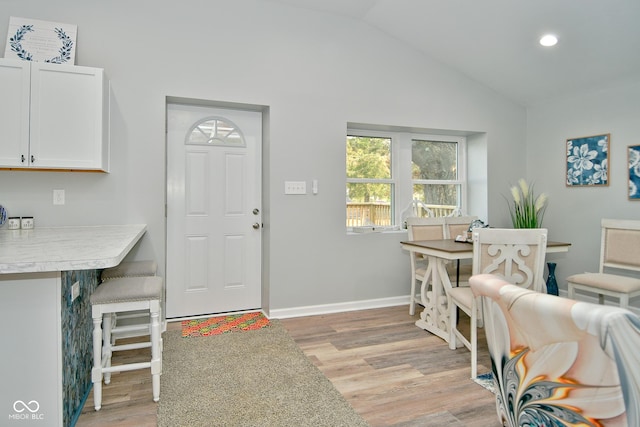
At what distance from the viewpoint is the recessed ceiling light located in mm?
3374

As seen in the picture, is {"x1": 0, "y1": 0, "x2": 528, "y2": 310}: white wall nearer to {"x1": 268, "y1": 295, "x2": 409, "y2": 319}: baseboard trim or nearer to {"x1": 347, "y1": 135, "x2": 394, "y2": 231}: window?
{"x1": 268, "y1": 295, "x2": 409, "y2": 319}: baseboard trim

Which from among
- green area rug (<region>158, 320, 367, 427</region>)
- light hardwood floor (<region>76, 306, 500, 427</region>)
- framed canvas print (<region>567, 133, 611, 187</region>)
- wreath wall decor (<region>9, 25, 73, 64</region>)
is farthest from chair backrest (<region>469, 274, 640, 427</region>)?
framed canvas print (<region>567, 133, 611, 187</region>)

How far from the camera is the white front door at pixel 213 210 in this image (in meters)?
3.59

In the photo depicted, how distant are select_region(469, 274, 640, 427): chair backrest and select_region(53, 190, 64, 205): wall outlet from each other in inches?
121

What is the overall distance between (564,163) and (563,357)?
4.06m

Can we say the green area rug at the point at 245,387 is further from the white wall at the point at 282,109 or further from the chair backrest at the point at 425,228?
the chair backrest at the point at 425,228

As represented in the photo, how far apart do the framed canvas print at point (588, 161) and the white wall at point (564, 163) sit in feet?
0.16

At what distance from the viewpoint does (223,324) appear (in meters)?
3.48

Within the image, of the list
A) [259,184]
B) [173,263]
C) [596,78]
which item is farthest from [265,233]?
[596,78]

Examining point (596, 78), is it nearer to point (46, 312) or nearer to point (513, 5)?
point (513, 5)

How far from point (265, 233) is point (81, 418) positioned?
2.08 metres

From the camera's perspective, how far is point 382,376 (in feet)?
8.16

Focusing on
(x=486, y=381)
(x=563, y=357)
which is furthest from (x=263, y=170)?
(x=563, y=357)

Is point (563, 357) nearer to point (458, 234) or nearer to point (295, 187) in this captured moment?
point (295, 187)
